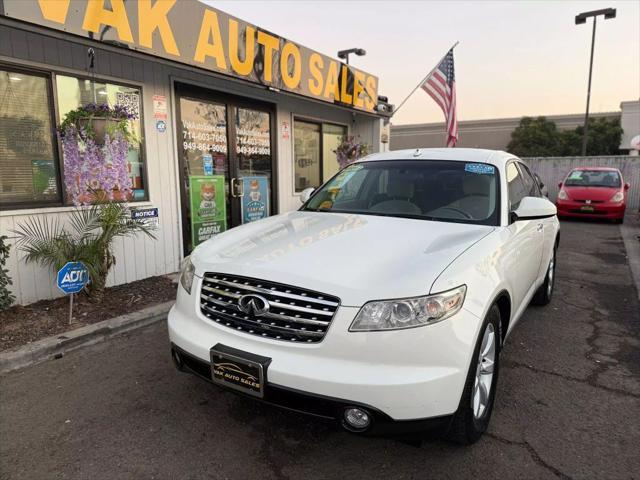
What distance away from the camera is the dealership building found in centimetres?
436

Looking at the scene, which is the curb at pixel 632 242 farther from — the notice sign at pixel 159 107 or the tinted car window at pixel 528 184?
the notice sign at pixel 159 107

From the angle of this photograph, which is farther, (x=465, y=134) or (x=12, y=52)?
(x=465, y=134)

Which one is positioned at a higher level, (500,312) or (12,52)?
(12,52)

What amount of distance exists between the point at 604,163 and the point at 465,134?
28122mm

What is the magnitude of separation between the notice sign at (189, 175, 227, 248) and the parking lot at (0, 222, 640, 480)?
2731 mm

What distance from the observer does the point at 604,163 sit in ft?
53.7

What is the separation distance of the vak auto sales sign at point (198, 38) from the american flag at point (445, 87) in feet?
7.98

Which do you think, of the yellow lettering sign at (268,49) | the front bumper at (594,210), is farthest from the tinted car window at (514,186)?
the front bumper at (594,210)

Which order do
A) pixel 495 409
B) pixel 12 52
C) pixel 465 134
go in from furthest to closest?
pixel 465 134 → pixel 12 52 → pixel 495 409

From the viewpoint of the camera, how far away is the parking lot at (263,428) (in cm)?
232

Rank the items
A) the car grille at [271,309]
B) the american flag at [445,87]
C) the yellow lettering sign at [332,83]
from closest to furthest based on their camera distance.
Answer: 1. the car grille at [271,309]
2. the yellow lettering sign at [332,83]
3. the american flag at [445,87]

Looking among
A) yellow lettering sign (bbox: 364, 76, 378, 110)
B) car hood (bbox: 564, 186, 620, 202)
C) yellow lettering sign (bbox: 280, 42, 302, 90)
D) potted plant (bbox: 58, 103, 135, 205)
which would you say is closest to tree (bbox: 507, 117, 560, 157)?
car hood (bbox: 564, 186, 620, 202)

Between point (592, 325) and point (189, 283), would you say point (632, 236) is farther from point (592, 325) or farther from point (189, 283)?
point (189, 283)

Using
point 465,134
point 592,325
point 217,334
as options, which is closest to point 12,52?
point 217,334
